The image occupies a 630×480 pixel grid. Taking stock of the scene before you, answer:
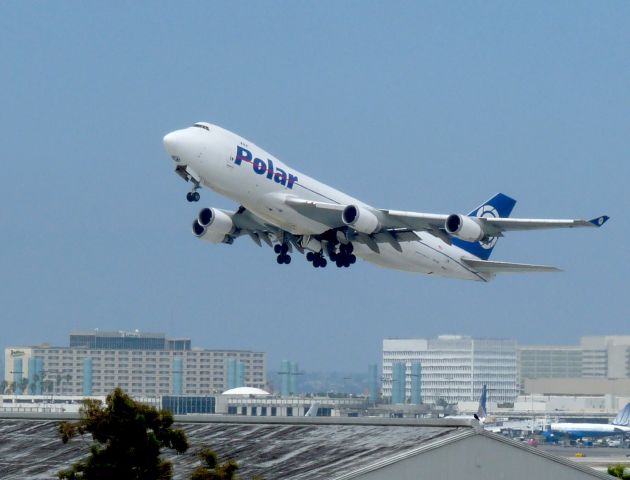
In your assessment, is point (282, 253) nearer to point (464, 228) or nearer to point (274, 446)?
point (464, 228)

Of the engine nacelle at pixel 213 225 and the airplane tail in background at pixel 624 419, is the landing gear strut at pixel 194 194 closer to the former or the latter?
the engine nacelle at pixel 213 225

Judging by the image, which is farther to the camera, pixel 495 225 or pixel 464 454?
pixel 495 225

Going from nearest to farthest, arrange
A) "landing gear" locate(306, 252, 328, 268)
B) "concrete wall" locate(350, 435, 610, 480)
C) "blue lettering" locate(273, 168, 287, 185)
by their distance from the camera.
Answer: "concrete wall" locate(350, 435, 610, 480) < "blue lettering" locate(273, 168, 287, 185) < "landing gear" locate(306, 252, 328, 268)

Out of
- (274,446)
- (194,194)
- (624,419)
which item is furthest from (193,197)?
(624,419)

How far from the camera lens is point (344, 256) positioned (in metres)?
74.9

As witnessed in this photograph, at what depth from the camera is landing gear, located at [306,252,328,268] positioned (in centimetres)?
7631

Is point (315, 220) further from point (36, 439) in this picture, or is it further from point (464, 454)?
point (464, 454)

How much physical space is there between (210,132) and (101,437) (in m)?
34.8

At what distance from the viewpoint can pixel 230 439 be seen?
47000 millimetres

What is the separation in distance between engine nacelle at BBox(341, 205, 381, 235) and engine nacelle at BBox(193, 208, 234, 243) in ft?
23.6

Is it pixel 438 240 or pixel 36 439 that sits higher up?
pixel 438 240

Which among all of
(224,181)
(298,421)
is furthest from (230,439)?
(224,181)

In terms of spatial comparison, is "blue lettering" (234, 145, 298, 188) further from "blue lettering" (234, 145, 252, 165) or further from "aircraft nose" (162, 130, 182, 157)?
"aircraft nose" (162, 130, 182, 157)

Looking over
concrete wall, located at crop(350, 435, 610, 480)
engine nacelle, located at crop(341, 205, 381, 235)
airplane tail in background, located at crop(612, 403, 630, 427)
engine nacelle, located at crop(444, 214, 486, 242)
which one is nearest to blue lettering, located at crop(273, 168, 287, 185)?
engine nacelle, located at crop(341, 205, 381, 235)
